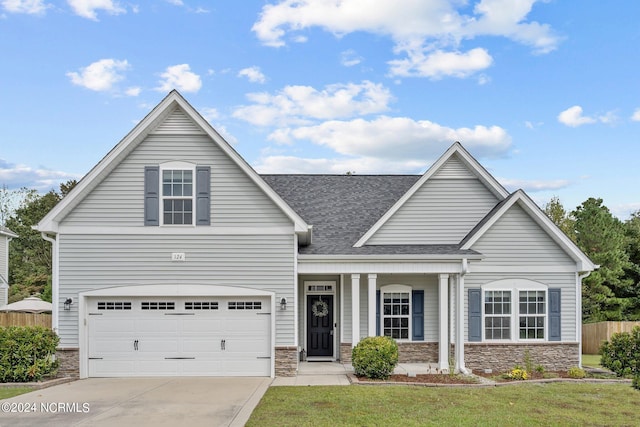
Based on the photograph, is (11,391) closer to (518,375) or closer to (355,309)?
(355,309)

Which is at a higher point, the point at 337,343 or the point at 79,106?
the point at 79,106

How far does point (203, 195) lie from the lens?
1587 cm

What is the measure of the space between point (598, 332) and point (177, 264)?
17926 millimetres

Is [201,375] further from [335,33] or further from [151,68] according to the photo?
[335,33]

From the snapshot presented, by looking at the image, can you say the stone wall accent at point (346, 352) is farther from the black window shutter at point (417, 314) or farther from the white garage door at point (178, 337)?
the white garage door at point (178, 337)

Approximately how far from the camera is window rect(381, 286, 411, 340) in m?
18.0

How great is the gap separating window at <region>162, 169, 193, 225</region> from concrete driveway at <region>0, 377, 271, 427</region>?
4.32m

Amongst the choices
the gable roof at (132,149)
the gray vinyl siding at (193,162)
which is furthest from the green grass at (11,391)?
the gray vinyl siding at (193,162)

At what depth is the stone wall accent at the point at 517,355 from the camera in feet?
56.0

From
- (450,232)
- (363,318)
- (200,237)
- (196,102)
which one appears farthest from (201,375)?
(450,232)

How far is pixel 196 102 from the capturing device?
16.5 m

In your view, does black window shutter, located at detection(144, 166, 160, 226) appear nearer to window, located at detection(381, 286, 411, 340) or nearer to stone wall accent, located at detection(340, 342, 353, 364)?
stone wall accent, located at detection(340, 342, 353, 364)

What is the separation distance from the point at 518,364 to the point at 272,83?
1239cm

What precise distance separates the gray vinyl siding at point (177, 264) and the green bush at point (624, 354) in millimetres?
8440
